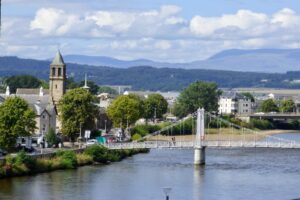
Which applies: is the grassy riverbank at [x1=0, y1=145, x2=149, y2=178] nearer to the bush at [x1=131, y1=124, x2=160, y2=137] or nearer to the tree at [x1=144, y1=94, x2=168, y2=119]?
the bush at [x1=131, y1=124, x2=160, y2=137]

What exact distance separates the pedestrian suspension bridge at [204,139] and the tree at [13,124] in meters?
9.69

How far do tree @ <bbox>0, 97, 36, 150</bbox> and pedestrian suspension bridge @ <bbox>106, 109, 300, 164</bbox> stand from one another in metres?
9.69

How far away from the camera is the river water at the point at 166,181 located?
51250mm

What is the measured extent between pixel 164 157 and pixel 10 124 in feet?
58.7

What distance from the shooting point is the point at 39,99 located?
8975 centimetres

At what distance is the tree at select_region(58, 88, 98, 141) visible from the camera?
8081 cm

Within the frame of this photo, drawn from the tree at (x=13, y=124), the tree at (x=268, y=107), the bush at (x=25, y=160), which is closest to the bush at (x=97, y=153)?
the tree at (x=13, y=124)

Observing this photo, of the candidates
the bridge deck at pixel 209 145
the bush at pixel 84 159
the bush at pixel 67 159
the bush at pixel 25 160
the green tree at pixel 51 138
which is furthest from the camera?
the green tree at pixel 51 138

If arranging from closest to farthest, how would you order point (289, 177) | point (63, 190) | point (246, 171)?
point (63, 190) → point (289, 177) → point (246, 171)

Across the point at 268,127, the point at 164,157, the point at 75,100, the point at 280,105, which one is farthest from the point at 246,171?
the point at 280,105

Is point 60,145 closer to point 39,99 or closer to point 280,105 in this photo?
point 39,99

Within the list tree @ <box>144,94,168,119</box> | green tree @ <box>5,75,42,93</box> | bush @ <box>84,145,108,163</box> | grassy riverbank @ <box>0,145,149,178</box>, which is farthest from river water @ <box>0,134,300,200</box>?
green tree @ <box>5,75,42,93</box>

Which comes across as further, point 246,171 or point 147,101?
point 147,101

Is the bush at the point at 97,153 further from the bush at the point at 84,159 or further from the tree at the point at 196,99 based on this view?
the tree at the point at 196,99
